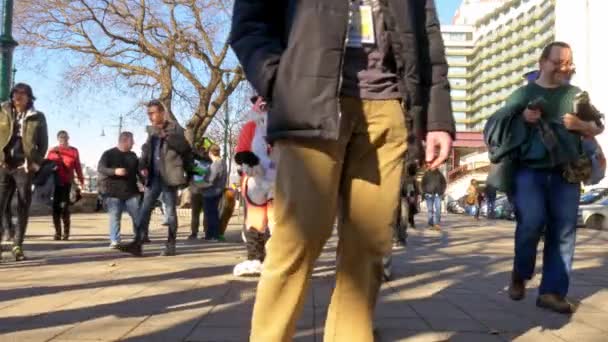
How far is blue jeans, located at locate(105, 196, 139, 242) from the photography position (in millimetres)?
8711

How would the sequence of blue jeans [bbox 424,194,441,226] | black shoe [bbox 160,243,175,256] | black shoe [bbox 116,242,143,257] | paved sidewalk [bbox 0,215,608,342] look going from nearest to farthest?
paved sidewalk [bbox 0,215,608,342] → black shoe [bbox 116,242,143,257] → black shoe [bbox 160,243,175,256] → blue jeans [bbox 424,194,441,226]

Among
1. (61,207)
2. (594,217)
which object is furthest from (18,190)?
(594,217)

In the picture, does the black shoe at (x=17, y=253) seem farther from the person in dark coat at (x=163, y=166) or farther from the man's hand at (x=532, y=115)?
the man's hand at (x=532, y=115)

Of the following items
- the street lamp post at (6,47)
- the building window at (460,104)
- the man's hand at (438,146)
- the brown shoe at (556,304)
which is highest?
the building window at (460,104)

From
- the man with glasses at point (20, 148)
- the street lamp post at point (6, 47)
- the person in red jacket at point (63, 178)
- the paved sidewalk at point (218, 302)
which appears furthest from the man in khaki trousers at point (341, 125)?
the person in red jacket at point (63, 178)

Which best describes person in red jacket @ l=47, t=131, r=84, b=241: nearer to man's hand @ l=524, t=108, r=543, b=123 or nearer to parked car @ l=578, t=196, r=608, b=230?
Result: man's hand @ l=524, t=108, r=543, b=123

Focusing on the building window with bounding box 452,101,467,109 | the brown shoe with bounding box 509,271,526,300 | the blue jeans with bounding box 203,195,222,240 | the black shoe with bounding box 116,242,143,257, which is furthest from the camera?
the building window with bounding box 452,101,467,109

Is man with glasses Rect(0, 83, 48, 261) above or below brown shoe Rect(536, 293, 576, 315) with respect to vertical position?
above

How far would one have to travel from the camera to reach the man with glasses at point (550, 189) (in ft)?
14.4

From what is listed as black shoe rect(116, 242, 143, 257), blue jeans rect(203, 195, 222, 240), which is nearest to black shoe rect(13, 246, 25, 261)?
black shoe rect(116, 242, 143, 257)

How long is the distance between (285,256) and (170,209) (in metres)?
6.23

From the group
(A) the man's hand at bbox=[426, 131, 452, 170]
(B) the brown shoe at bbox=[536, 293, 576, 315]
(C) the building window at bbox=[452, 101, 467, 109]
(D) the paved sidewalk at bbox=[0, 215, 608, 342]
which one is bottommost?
(D) the paved sidewalk at bbox=[0, 215, 608, 342]

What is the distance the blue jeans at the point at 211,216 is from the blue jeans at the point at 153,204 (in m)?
2.96

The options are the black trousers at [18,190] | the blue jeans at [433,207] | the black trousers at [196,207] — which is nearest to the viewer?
the black trousers at [18,190]
